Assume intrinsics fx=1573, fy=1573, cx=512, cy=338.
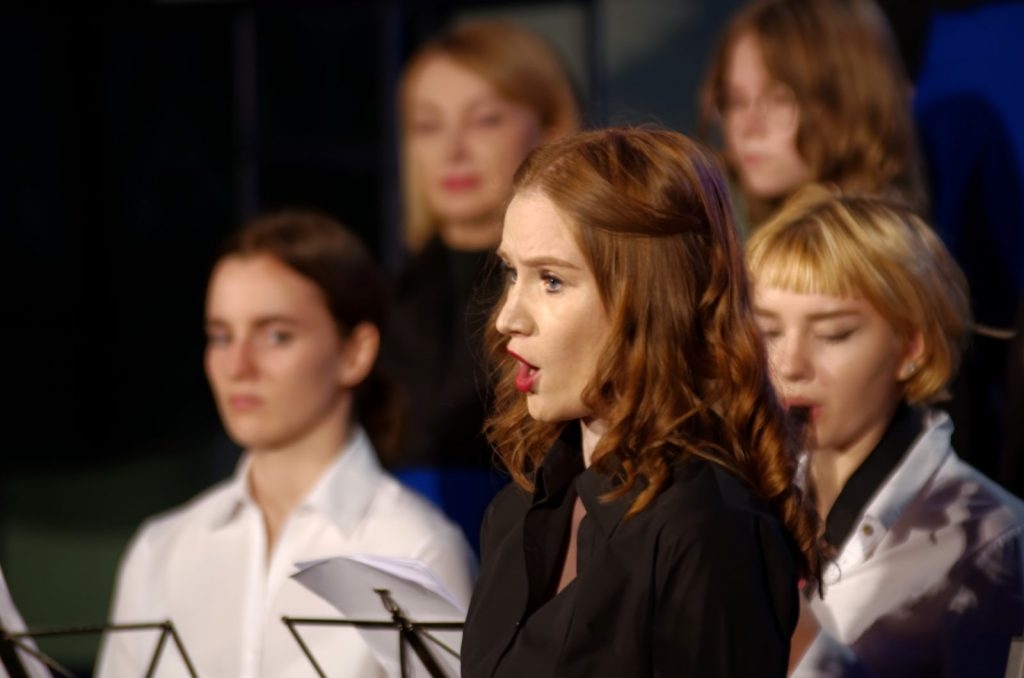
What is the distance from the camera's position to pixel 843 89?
3027mm

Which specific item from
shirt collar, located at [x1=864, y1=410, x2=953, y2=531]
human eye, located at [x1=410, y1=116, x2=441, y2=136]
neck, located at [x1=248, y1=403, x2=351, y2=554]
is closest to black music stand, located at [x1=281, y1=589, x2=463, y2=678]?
shirt collar, located at [x1=864, y1=410, x2=953, y2=531]

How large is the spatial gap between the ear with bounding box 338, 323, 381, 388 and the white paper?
1.07 metres

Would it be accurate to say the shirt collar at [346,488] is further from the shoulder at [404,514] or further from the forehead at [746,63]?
the forehead at [746,63]

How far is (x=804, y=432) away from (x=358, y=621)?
2.23 ft

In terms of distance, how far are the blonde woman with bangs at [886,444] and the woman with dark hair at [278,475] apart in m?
0.76

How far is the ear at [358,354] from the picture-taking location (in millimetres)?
2963

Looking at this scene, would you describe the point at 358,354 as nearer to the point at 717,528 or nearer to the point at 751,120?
the point at 751,120

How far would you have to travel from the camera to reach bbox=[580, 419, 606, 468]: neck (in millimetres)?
1683

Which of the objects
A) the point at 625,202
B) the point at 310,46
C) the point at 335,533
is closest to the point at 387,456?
the point at 335,533

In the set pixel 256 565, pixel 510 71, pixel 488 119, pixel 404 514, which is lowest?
pixel 256 565

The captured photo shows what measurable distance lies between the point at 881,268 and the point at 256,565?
1.30 metres

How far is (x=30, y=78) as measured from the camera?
186 inches

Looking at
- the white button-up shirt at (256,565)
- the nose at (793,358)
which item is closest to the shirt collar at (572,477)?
the nose at (793,358)

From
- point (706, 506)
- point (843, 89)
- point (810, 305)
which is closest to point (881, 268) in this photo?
point (810, 305)
